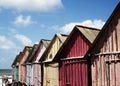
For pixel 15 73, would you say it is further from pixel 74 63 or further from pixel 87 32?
pixel 87 32

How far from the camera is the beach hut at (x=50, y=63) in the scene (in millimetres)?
19844

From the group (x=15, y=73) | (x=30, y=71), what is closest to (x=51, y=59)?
(x=30, y=71)

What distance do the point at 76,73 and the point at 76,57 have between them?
3.52 ft

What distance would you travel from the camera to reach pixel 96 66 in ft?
48.7

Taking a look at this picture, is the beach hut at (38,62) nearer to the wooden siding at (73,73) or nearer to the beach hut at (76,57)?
the beach hut at (76,57)

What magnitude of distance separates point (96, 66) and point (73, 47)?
2.94 metres

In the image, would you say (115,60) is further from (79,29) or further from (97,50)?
(79,29)

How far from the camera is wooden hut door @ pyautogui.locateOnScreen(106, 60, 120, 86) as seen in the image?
44.2 feet

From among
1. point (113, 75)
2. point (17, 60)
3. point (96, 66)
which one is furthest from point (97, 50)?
point (17, 60)

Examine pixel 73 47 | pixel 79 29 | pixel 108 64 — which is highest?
pixel 79 29

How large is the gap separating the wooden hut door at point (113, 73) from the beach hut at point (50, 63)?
20.2ft

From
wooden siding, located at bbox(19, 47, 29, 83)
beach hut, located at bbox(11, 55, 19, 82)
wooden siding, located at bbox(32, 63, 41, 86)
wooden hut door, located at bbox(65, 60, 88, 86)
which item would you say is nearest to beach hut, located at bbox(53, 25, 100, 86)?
wooden hut door, located at bbox(65, 60, 88, 86)

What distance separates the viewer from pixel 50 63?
2069cm

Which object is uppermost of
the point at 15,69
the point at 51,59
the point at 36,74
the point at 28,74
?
the point at 51,59
